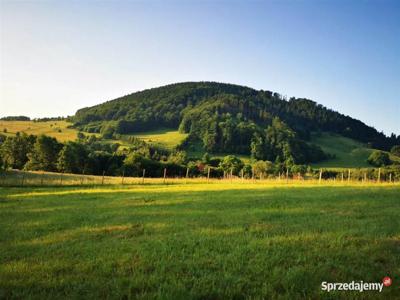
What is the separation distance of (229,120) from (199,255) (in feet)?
441

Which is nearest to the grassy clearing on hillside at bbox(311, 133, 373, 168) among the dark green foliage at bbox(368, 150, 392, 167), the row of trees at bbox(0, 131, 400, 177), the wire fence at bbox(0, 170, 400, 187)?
the dark green foliage at bbox(368, 150, 392, 167)

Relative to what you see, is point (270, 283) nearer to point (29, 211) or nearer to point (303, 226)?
point (303, 226)

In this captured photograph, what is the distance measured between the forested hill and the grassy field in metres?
107

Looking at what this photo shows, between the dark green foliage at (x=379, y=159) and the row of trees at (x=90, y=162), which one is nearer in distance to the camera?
the row of trees at (x=90, y=162)

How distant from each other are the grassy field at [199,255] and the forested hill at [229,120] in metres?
107

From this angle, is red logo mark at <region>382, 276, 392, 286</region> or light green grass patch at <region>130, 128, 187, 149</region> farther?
light green grass patch at <region>130, 128, 187, 149</region>

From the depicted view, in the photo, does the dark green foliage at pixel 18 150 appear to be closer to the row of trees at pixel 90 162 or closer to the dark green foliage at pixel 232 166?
the row of trees at pixel 90 162

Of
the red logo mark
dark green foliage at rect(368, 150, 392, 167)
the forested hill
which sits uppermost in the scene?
the forested hill

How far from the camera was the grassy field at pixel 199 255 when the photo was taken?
583cm

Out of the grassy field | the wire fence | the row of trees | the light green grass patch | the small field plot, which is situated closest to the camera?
the grassy field

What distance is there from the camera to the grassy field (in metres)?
5.83

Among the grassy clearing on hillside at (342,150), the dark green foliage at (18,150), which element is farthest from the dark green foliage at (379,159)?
the dark green foliage at (18,150)

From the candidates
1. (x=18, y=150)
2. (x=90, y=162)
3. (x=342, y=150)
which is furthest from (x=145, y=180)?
(x=342, y=150)

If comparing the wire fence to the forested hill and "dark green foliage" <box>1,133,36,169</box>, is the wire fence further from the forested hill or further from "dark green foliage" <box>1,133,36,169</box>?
the forested hill
